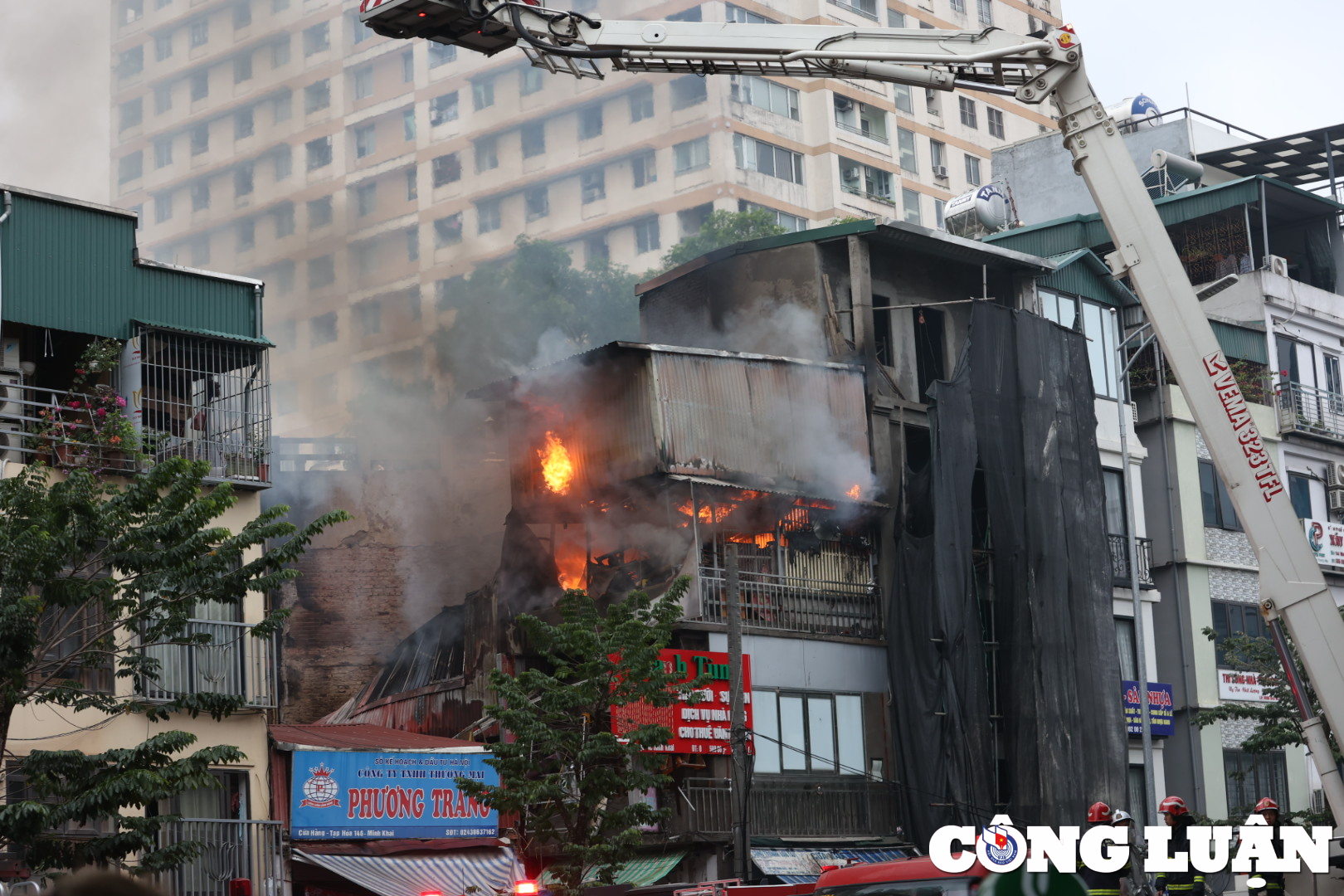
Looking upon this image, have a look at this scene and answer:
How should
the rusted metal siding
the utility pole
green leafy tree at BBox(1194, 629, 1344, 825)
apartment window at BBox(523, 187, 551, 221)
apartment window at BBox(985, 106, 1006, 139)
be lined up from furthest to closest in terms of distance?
apartment window at BBox(985, 106, 1006, 139) → apartment window at BBox(523, 187, 551, 221) → green leafy tree at BBox(1194, 629, 1344, 825) → the utility pole → the rusted metal siding

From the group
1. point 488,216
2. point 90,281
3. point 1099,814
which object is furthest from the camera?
point 488,216

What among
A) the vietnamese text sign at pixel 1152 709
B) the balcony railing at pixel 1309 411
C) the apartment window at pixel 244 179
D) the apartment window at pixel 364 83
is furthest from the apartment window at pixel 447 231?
the vietnamese text sign at pixel 1152 709

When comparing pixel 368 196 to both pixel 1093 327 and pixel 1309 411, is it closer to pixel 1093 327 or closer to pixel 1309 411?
pixel 1093 327

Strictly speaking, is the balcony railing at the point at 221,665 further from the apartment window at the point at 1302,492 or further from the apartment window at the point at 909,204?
the apartment window at the point at 909,204

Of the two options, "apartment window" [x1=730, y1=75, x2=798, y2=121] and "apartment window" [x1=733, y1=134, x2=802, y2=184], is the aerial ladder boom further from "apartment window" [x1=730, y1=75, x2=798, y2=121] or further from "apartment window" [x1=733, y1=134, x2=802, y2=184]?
"apartment window" [x1=730, y1=75, x2=798, y2=121]

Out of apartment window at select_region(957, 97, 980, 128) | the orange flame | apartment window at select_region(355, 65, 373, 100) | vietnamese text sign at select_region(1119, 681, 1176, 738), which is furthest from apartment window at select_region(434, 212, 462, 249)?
vietnamese text sign at select_region(1119, 681, 1176, 738)

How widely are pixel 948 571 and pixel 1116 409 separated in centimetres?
903

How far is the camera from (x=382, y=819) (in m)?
26.2

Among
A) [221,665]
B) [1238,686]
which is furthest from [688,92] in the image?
[221,665]

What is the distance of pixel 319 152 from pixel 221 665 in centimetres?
4601

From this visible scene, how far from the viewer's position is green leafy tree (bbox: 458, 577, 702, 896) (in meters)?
25.0

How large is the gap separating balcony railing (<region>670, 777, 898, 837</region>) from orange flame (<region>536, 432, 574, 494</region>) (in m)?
6.31

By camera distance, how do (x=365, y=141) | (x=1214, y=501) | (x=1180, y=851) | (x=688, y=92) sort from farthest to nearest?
(x=365, y=141) < (x=688, y=92) < (x=1214, y=501) < (x=1180, y=851)

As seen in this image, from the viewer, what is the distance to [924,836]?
108ft
